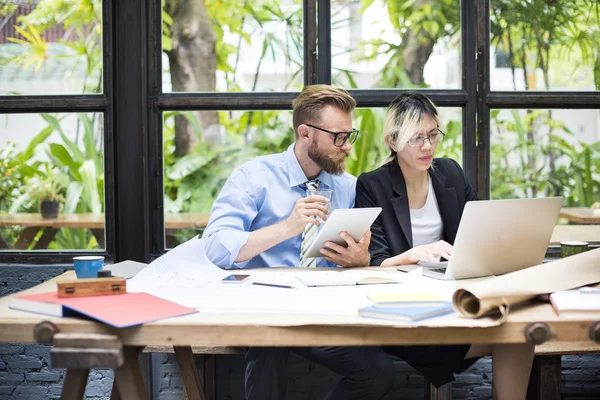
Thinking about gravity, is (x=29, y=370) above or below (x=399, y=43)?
below

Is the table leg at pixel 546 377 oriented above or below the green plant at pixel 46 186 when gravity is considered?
below

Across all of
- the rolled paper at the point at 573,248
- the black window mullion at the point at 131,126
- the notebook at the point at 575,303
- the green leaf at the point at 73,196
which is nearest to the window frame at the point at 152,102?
the black window mullion at the point at 131,126

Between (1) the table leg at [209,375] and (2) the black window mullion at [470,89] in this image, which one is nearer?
(1) the table leg at [209,375]

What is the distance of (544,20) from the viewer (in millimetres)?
3281

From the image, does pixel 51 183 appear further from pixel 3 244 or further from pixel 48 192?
pixel 3 244

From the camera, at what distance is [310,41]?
3.23 metres

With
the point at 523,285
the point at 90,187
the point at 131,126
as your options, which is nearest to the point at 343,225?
the point at 523,285

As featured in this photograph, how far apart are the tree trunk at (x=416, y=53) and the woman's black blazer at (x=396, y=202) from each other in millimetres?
557

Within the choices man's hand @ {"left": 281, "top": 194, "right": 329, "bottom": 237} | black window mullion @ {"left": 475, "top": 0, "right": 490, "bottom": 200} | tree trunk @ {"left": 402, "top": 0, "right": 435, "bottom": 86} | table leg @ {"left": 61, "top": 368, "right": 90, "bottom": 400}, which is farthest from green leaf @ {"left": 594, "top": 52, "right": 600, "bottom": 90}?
table leg @ {"left": 61, "top": 368, "right": 90, "bottom": 400}

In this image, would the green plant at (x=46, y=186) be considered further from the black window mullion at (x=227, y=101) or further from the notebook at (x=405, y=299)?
the notebook at (x=405, y=299)

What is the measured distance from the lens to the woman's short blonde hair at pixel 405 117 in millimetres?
2770

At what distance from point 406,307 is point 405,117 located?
4.40ft

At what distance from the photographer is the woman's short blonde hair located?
2.77m

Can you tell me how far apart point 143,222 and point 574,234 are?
1.93m
